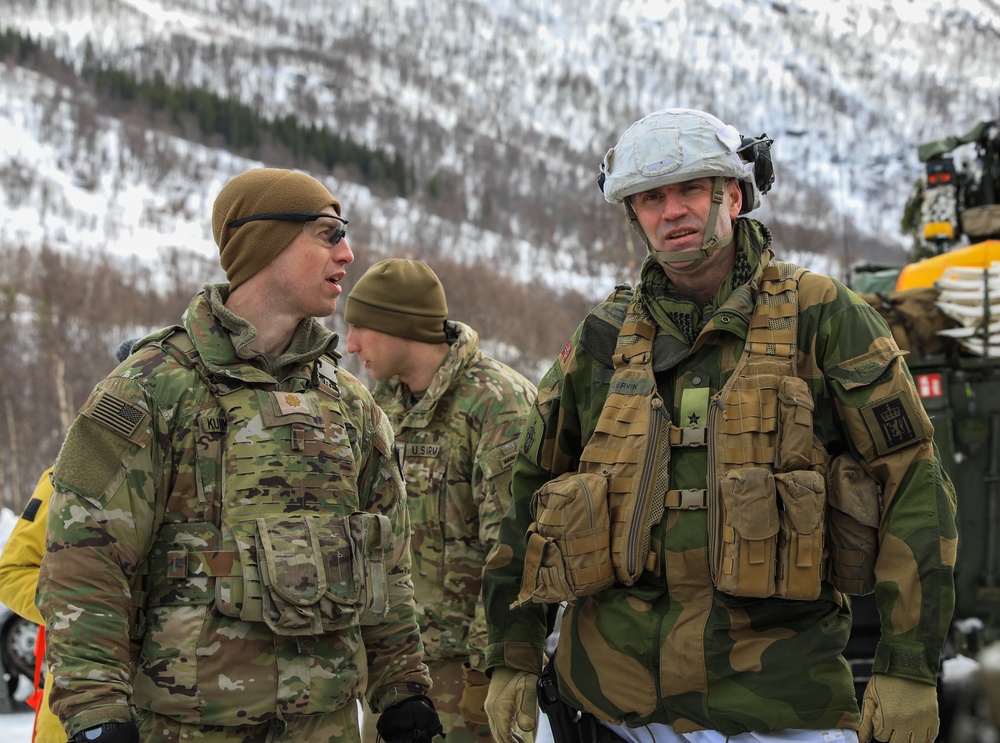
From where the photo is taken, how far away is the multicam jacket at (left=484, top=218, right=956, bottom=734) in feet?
8.75

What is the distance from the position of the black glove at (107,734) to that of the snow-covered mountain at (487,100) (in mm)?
35177

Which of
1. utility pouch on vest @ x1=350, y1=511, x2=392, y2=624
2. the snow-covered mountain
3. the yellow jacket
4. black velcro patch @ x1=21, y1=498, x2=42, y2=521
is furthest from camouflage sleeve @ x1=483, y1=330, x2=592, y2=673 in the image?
the snow-covered mountain

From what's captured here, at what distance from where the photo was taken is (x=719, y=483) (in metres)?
2.76

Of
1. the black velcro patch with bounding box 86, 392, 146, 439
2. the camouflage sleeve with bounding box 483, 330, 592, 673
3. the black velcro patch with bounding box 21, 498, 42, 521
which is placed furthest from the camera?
the black velcro patch with bounding box 21, 498, 42, 521

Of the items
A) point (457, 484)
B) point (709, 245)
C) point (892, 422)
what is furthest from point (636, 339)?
point (457, 484)

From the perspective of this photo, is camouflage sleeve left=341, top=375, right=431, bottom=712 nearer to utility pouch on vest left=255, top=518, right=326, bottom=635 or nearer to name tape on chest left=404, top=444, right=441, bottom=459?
utility pouch on vest left=255, top=518, right=326, bottom=635

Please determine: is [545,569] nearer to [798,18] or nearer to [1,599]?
[1,599]

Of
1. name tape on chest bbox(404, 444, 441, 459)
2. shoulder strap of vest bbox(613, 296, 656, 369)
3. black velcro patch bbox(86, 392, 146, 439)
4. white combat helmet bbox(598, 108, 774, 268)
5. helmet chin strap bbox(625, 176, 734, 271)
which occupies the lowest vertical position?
name tape on chest bbox(404, 444, 441, 459)

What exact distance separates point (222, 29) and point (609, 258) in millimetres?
114787

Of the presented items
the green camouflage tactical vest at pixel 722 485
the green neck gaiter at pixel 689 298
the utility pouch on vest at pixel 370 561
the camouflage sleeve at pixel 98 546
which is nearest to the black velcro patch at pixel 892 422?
the green camouflage tactical vest at pixel 722 485

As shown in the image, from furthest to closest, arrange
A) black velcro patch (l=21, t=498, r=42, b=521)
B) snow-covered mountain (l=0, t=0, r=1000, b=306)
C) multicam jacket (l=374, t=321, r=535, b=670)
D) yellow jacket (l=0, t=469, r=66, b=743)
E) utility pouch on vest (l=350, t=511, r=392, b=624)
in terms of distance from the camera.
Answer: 1. snow-covered mountain (l=0, t=0, r=1000, b=306)
2. multicam jacket (l=374, t=321, r=535, b=670)
3. black velcro patch (l=21, t=498, r=42, b=521)
4. yellow jacket (l=0, t=469, r=66, b=743)
5. utility pouch on vest (l=350, t=511, r=392, b=624)

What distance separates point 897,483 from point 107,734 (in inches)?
76.2

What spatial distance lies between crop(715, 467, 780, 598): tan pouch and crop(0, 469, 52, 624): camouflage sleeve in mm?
2541

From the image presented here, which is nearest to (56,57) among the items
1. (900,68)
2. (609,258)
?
(609,258)
